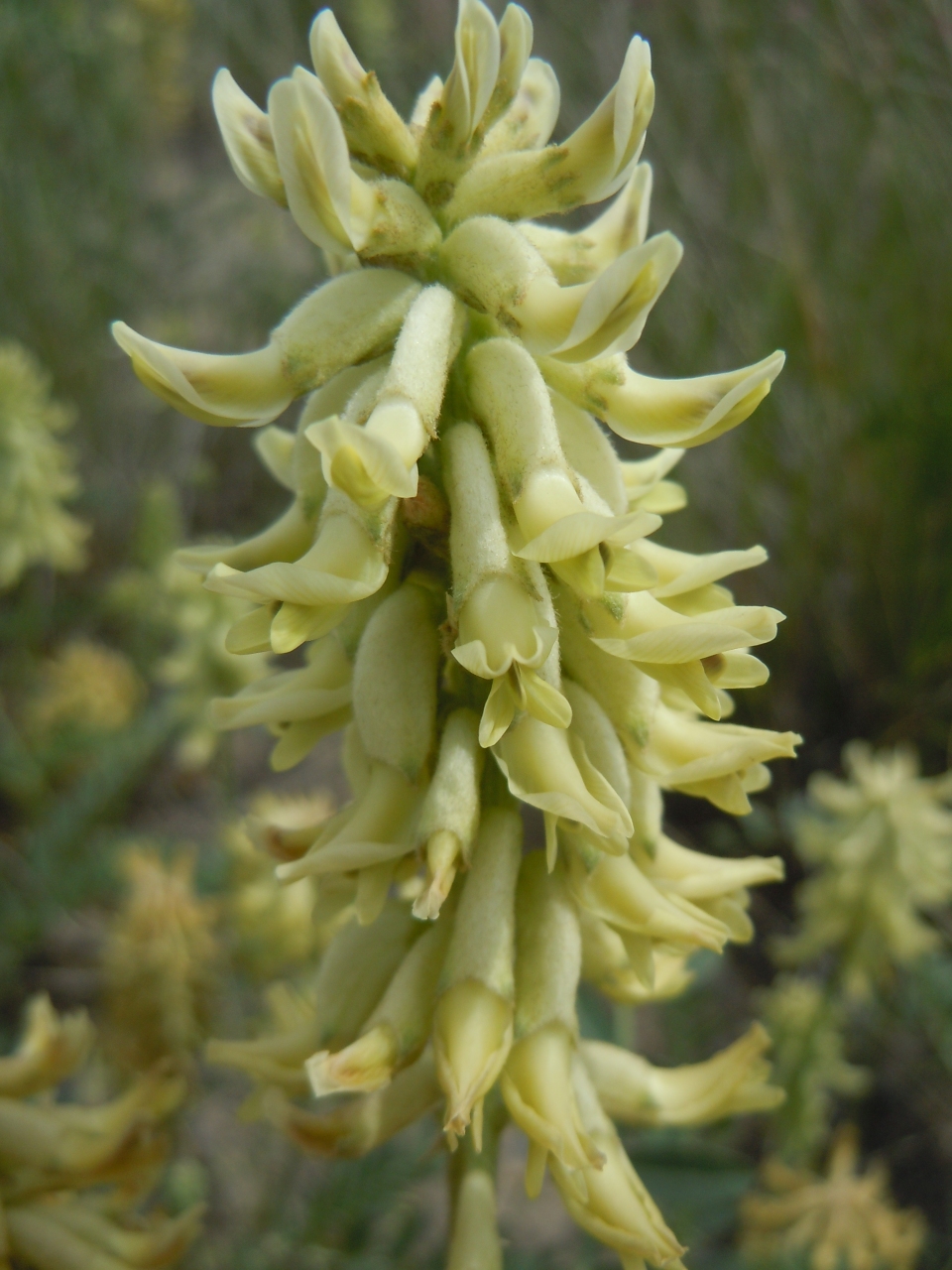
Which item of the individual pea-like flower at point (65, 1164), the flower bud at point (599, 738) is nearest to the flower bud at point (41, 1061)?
the individual pea-like flower at point (65, 1164)

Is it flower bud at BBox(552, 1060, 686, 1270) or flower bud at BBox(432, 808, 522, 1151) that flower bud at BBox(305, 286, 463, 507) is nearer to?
flower bud at BBox(432, 808, 522, 1151)

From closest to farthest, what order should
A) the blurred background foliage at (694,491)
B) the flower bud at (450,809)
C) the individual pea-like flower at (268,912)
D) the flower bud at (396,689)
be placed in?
the flower bud at (450,809)
the flower bud at (396,689)
the individual pea-like flower at (268,912)
the blurred background foliage at (694,491)

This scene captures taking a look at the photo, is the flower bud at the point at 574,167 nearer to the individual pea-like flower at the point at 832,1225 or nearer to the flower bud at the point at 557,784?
the flower bud at the point at 557,784

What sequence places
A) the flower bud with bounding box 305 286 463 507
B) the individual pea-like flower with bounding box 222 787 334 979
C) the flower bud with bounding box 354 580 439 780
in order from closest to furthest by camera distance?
the flower bud with bounding box 305 286 463 507, the flower bud with bounding box 354 580 439 780, the individual pea-like flower with bounding box 222 787 334 979

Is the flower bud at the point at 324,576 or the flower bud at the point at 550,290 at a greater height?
the flower bud at the point at 550,290

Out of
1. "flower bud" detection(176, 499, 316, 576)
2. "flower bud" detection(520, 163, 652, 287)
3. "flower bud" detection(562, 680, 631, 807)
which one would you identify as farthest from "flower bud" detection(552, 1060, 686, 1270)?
"flower bud" detection(520, 163, 652, 287)

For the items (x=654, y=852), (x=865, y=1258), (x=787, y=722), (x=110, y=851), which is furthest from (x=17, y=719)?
(x=654, y=852)
